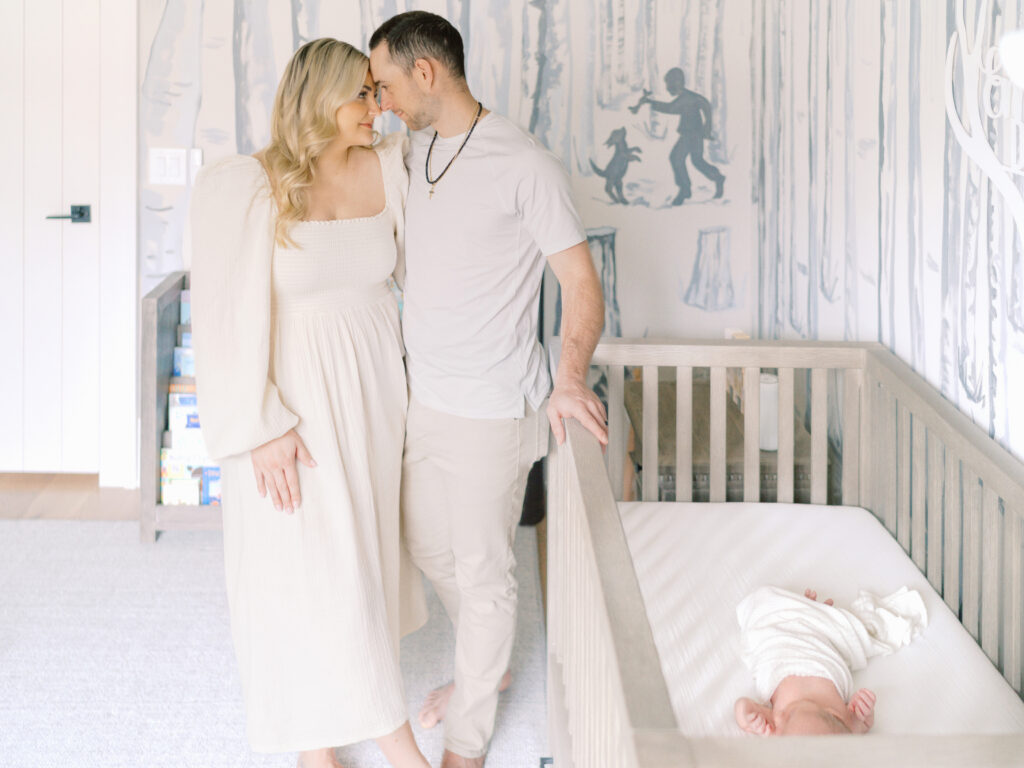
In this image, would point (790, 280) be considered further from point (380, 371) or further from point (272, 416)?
point (272, 416)

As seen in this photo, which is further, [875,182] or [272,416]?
[875,182]

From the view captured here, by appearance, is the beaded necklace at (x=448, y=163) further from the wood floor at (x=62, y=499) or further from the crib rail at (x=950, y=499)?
the wood floor at (x=62, y=499)

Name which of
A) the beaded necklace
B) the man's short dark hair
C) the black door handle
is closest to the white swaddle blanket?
the beaded necklace

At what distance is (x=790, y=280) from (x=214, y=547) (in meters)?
1.76

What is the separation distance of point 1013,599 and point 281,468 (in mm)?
1089

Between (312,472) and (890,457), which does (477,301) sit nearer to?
(312,472)

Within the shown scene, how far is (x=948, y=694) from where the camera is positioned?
1376 millimetres

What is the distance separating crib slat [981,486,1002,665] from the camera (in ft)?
4.79

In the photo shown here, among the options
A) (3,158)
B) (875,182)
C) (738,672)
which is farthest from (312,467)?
(3,158)

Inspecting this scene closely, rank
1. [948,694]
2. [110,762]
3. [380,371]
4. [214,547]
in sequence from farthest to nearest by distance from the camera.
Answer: [214,547], [110,762], [380,371], [948,694]

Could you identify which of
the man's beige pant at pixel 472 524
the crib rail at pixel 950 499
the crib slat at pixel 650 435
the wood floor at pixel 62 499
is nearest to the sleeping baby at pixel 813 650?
the crib rail at pixel 950 499

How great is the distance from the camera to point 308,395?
1.71 m

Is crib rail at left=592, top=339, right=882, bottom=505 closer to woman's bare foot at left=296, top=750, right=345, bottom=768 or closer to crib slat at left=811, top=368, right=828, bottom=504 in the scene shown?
crib slat at left=811, top=368, right=828, bottom=504

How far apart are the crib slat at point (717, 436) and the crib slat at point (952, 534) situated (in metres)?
0.53
